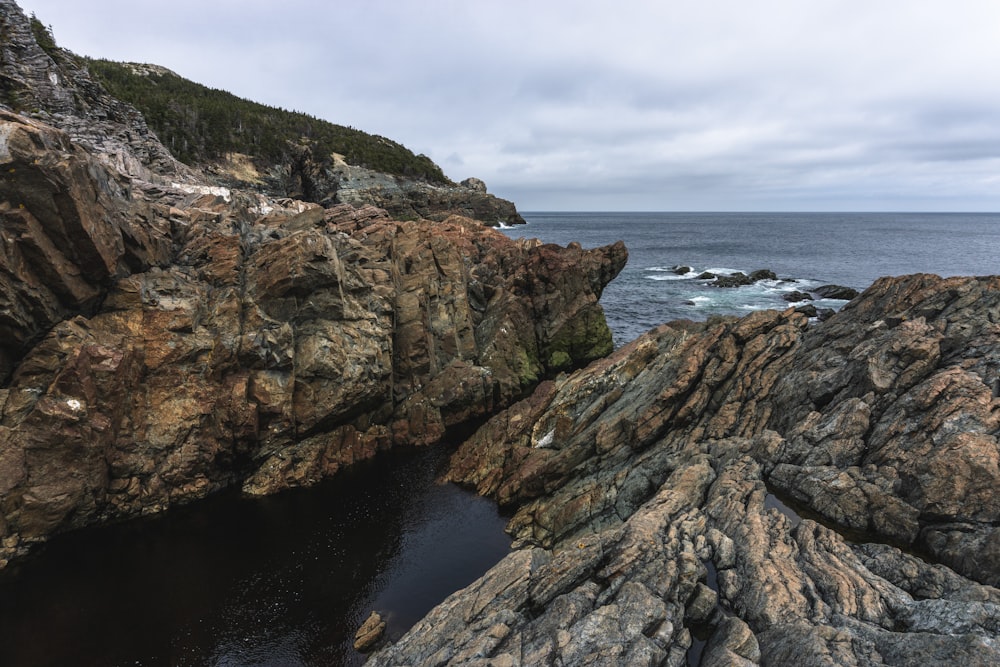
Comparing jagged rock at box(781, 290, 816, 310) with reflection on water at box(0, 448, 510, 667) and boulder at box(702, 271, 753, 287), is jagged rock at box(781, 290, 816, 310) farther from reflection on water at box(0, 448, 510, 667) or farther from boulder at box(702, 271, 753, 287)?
reflection on water at box(0, 448, 510, 667)

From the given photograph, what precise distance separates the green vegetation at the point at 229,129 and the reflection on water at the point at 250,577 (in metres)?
90.0

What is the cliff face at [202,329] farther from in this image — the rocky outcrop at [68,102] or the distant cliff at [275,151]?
the distant cliff at [275,151]

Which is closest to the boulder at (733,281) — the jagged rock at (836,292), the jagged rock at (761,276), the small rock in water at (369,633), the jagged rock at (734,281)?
the jagged rock at (734,281)

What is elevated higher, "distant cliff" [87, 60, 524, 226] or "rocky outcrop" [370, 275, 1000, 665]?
"distant cliff" [87, 60, 524, 226]

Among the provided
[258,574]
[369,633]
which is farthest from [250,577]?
[369,633]

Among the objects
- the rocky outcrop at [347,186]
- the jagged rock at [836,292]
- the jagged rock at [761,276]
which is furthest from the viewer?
the rocky outcrop at [347,186]

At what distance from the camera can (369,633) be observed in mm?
24797

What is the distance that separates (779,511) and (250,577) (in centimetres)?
2919

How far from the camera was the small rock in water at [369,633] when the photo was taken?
2441 cm

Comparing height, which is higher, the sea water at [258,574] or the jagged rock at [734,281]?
the jagged rock at [734,281]

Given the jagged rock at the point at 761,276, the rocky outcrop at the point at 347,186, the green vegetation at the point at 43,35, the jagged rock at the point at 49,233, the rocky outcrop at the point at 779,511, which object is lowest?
the rocky outcrop at the point at 779,511

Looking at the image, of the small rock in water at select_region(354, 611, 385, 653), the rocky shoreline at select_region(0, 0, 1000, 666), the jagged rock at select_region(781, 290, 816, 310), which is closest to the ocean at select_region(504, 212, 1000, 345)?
the jagged rock at select_region(781, 290, 816, 310)

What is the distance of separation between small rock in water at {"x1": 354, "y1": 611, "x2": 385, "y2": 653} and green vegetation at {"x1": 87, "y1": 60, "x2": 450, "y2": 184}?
340ft

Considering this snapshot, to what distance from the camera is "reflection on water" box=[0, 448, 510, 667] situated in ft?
80.9
